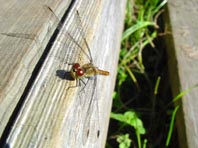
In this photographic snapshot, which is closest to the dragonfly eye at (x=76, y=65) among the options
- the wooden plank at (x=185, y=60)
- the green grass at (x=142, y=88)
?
the wooden plank at (x=185, y=60)

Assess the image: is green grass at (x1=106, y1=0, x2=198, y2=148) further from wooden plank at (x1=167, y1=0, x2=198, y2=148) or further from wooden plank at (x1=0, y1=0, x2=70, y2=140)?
wooden plank at (x1=0, y1=0, x2=70, y2=140)

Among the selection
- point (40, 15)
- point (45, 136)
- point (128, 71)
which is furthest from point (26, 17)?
point (128, 71)

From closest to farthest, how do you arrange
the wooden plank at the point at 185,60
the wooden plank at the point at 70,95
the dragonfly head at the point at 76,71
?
the wooden plank at the point at 70,95 < the dragonfly head at the point at 76,71 < the wooden plank at the point at 185,60

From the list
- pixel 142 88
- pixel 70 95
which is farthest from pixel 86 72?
pixel 142 88

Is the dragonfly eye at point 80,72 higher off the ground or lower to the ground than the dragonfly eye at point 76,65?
lower

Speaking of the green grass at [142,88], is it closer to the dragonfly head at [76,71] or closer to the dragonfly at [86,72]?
the dragonfly at [86,72]

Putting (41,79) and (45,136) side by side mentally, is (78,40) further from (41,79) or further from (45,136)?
(45,136)
